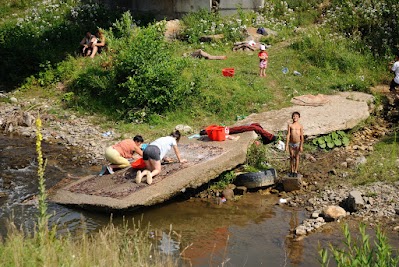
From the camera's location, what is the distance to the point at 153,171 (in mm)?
10312

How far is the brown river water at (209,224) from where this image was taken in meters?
8.53

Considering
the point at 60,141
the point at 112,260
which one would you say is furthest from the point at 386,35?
the point at 112,260

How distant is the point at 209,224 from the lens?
9773mm

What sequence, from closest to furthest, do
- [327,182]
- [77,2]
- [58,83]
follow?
[327,182], [58,83], [77,2]

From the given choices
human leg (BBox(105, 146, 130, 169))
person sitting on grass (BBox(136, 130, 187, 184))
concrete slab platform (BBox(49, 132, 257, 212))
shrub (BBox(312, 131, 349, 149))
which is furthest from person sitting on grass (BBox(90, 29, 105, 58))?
person sitting on grass (BBox(136, 130, 187, 184))

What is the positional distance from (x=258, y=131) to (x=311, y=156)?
3.78 feet

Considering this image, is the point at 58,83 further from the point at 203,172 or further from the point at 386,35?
the point at 386,35

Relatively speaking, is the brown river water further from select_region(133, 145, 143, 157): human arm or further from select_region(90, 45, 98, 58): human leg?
select_region(90, 45, 98, 58): human leg

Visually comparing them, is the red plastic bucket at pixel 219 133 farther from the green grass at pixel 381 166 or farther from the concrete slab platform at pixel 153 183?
the green grass at pixel 381 166

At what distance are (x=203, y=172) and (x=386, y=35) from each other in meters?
8.78

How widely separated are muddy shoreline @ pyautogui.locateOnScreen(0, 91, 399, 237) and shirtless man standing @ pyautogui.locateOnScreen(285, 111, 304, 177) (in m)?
0.43

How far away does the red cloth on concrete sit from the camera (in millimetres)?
12320

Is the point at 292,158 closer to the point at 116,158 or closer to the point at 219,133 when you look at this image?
the point at 219,133

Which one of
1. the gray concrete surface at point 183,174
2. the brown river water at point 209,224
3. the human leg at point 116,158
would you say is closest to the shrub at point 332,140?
the gray concrete surface at point 183,174
